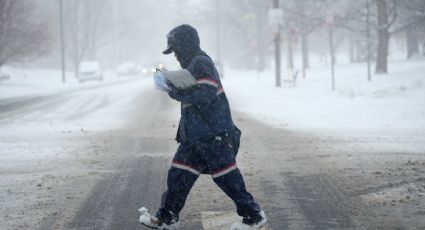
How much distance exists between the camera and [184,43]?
5.36 metres

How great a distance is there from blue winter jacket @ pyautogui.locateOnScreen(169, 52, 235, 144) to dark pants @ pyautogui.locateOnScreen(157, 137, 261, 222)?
92 mm

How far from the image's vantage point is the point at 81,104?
22750 mm

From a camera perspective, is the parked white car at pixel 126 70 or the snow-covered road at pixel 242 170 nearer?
the snow-covered road at pixel 242 170

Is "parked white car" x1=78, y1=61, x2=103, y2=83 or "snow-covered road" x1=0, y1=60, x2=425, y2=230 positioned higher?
"parked white car" x1=78, y1=61, x2=103, y2=83

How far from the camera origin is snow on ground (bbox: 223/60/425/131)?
583 inches

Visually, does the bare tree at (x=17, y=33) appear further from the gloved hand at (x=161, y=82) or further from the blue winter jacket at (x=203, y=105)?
the blue winter jacket at (x=203, y=105)

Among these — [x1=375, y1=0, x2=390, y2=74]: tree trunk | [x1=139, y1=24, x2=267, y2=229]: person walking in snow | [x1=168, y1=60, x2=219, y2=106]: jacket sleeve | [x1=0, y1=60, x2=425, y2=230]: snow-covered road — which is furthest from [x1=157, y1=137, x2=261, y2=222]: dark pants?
[x1=375, y1=0, x2=390, y2=74]: tree trunk

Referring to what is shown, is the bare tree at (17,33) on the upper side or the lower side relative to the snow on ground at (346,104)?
upper

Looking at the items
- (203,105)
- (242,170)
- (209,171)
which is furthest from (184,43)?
(242,170)

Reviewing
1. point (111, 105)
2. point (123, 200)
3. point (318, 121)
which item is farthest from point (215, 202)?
point (111, 105)

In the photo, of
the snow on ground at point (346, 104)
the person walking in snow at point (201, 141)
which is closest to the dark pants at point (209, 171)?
the person walking in snow at point (201, 141)

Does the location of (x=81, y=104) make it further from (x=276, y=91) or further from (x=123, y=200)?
(x=123, y=200)

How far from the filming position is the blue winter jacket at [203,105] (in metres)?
5.20

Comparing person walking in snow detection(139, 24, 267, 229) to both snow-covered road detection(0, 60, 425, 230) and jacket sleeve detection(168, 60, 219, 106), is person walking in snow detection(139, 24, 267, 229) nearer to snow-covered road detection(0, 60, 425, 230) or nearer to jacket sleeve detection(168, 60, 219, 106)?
jacket sleeve detection(168, 60, 219, 106)
